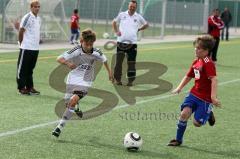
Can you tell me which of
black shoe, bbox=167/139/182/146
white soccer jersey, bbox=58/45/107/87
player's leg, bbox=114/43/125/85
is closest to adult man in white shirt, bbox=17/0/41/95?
player's leg, bbox=114/43/125/85

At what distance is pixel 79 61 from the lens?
8.98 m

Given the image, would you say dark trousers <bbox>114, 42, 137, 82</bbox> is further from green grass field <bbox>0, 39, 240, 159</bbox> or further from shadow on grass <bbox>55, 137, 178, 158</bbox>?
shadow on grass <bbox>55, 137, 178, 158</bbox>

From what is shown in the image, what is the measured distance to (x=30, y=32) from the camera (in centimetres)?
1283

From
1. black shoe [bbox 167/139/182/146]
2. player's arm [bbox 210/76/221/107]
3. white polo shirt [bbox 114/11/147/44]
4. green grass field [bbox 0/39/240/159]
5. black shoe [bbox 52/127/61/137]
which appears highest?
white polo shirt [bbox 114/11/147/44]

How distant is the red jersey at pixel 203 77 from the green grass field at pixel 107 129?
739 mm

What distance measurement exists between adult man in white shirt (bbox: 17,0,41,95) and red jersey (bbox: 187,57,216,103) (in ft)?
17.3

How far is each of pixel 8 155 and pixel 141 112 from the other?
13.6 feet

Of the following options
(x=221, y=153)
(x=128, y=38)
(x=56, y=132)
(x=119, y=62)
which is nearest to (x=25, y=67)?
(x=119, y=62)

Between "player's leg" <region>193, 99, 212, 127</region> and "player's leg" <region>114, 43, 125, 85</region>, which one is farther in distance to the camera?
"player's leg" <region>114, 43, 125, 85</region>

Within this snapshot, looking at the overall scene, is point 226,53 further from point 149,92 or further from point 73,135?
point 73,135

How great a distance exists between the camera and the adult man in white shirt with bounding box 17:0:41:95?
1277cm

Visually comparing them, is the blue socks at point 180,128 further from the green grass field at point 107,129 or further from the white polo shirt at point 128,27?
the white polo shirt at point 128,27

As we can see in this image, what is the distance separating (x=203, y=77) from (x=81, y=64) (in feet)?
6.05

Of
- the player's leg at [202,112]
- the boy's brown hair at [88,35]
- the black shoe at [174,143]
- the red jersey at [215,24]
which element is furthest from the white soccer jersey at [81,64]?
the red jersey at [215,24]
